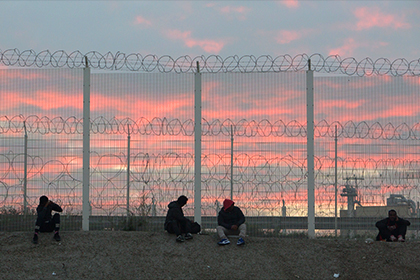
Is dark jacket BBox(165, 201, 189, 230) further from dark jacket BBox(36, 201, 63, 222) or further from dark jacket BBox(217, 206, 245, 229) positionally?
dark jacket BBox(36, 201, 63, 222)

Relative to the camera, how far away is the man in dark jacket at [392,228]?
38.1 feet

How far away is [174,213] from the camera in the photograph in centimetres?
1121

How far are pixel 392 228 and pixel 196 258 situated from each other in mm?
4684

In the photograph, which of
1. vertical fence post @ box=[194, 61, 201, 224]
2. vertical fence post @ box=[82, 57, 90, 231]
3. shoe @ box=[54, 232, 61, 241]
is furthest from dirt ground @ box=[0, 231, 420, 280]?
vertical fence post @ box=[194, 61, 201, 224]

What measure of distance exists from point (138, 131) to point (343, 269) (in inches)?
224

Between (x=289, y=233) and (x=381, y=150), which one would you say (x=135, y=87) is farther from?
(x=381, y=150)

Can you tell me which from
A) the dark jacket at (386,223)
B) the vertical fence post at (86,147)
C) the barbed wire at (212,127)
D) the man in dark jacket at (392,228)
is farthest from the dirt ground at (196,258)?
the barbed wire at (212,127)

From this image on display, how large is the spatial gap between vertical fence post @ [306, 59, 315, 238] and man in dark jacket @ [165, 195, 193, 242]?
2.91 m

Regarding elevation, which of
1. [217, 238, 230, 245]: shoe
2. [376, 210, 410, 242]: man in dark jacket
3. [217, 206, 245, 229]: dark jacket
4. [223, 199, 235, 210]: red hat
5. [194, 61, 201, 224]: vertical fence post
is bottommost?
[217, 238, 230, 245]: shoe

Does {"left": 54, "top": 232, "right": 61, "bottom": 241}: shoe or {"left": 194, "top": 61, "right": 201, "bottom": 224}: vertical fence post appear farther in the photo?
{"left": 194, "top": 61, "right": 201, "bottom": 224}: vertical fence post

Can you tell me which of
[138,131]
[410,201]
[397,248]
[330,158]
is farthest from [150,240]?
[410,201]

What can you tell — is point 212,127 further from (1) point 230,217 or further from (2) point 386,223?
(2) point 386,223

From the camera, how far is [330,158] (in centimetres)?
1229

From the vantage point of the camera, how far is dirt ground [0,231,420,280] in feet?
33.7
